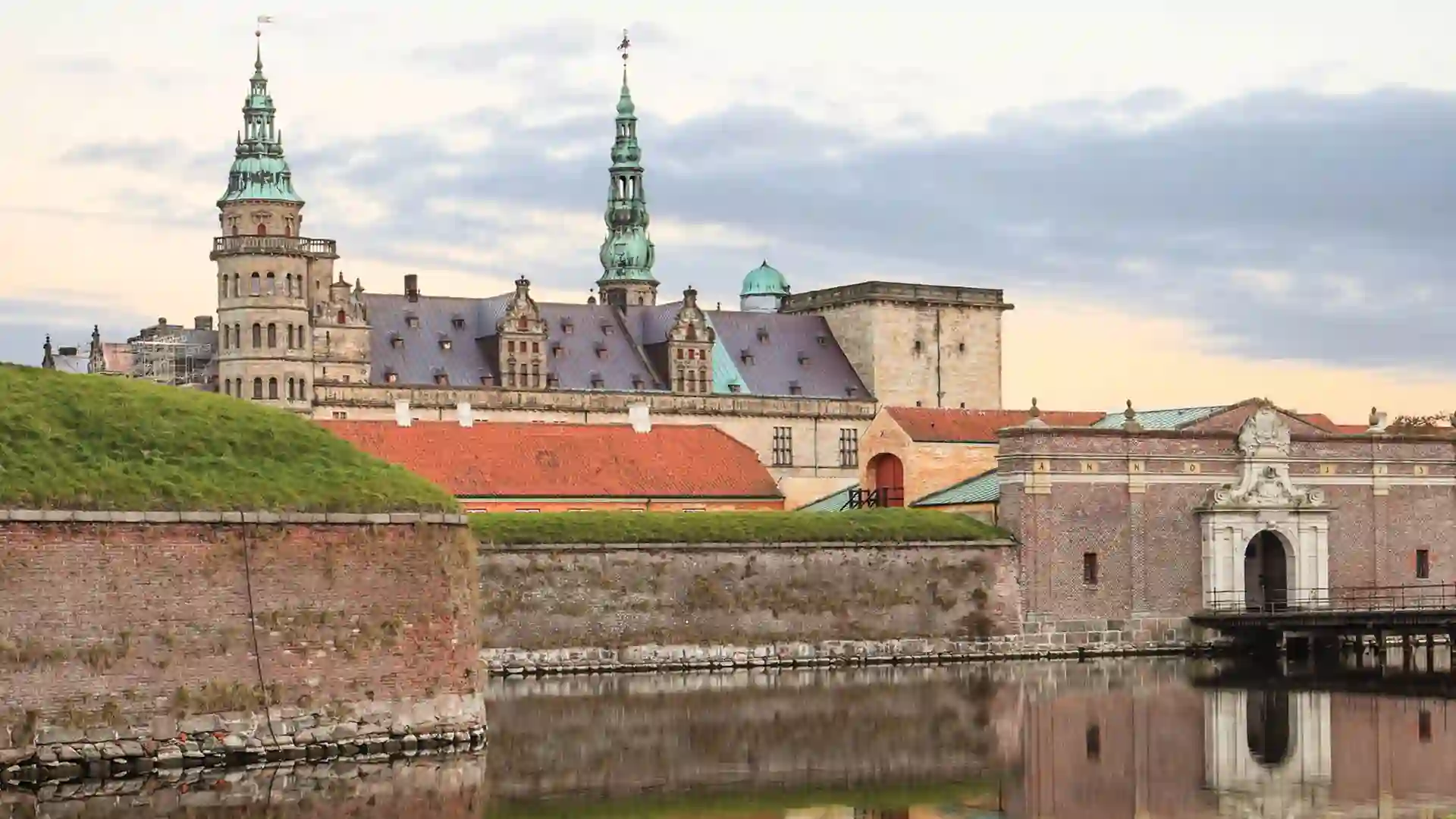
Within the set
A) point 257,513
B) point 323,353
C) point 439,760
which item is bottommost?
point 439,760

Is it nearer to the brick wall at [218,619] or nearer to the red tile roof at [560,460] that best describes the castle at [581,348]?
the red tile roof at [560,460]

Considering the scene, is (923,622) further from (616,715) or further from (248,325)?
(248,325)

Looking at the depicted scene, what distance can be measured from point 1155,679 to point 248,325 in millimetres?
51811

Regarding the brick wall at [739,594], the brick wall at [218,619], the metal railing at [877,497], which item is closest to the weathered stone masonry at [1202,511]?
the brick wall at [739,594]

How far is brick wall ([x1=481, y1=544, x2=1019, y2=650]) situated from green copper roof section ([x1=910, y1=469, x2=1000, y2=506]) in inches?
79.3

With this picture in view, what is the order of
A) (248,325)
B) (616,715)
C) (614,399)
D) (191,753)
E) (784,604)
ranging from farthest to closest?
1. (614,399)
2. (248,325)
3. (784,604)
4. (616,715)
5. (191,753)

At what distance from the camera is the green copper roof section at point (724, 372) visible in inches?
4313

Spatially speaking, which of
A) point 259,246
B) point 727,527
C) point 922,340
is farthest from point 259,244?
point 727,527

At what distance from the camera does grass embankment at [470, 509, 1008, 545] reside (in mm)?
58344

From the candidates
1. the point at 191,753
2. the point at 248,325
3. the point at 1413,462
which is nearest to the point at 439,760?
the point at 191,753

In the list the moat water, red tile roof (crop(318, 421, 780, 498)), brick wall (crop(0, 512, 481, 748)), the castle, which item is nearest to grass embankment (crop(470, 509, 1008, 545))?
the moat water

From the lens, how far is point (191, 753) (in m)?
37.7

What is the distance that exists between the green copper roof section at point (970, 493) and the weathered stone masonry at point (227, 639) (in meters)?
24.9

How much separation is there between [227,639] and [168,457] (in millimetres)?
3286
